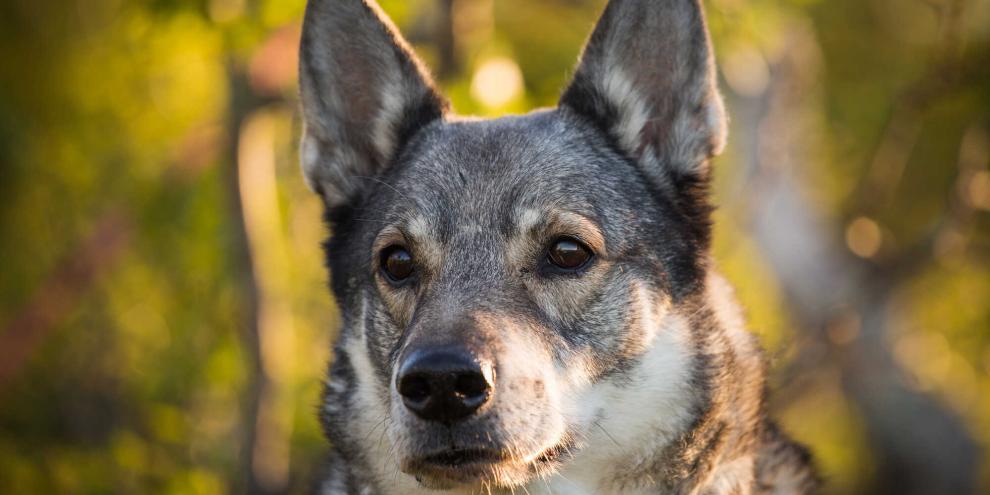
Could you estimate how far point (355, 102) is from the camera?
4406 mm

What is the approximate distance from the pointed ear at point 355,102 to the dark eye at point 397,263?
0.59 metres

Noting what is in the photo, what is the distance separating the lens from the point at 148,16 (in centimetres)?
586

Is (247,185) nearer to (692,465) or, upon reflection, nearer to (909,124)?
(692,465)

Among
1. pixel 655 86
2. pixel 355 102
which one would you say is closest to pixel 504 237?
pixel 655 86

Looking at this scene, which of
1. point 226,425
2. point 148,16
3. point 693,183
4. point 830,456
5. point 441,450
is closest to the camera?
point 441,450

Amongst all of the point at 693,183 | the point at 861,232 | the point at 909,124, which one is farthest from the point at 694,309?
the point at 909,124

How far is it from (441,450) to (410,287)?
778mm

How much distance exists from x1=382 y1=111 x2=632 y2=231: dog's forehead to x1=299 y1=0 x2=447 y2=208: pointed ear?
20 cm

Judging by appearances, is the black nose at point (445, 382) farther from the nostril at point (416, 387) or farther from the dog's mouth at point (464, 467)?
the dog's mouth at point (464, 467)

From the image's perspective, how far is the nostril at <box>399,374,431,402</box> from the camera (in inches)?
122

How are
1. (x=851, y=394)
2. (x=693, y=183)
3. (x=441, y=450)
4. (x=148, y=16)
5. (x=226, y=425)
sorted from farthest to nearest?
(x=851, y=394)
(x=226, y=425)
(x=148, y=16)
(x=693, y=183)
(x=441, y=450)

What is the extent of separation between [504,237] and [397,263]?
0.44 m

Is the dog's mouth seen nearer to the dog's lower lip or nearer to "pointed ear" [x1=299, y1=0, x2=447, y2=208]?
the dog's lower lip

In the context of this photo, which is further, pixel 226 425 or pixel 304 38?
pixel 226 425
